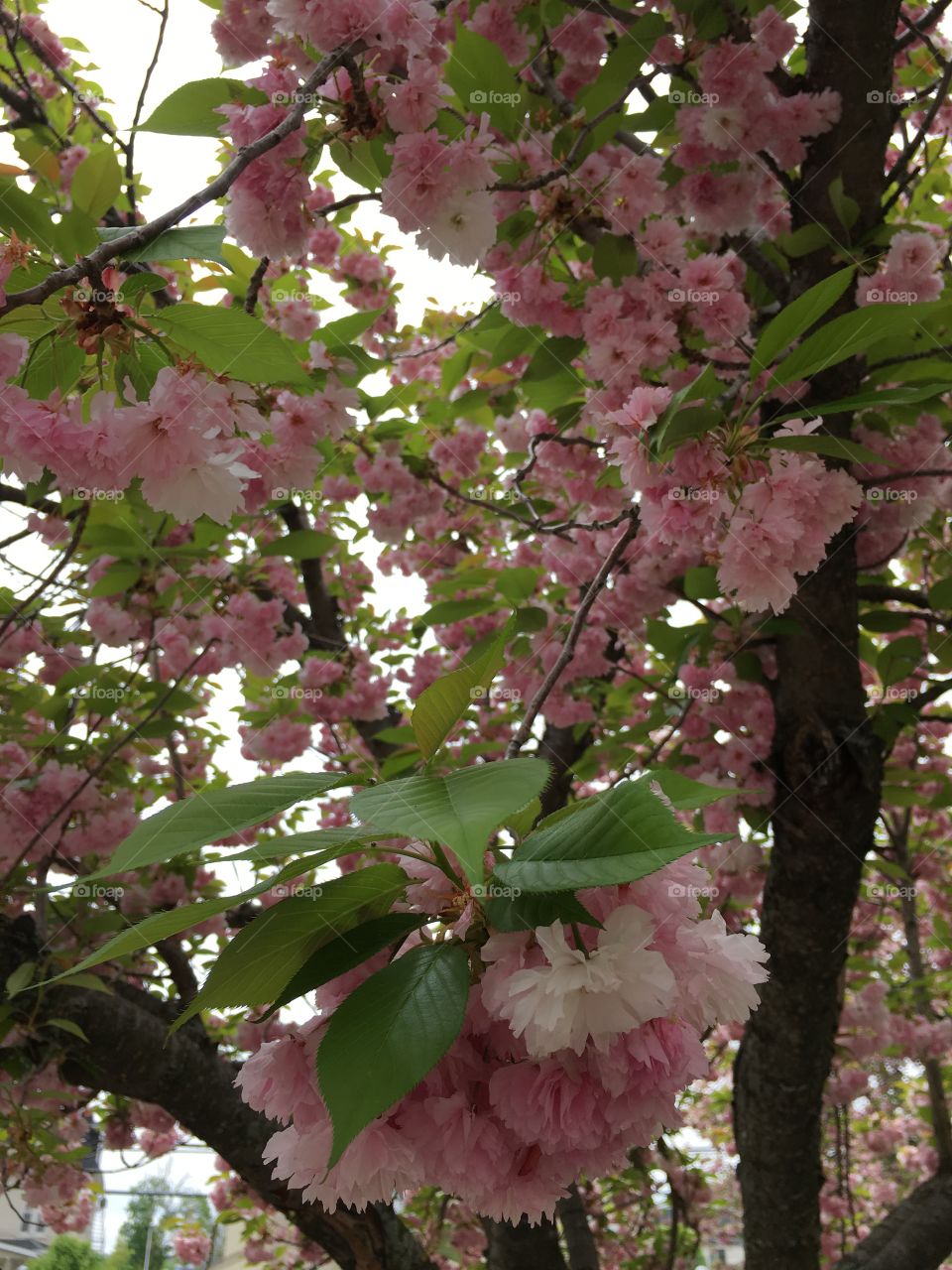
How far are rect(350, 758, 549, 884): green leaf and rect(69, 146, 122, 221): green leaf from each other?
920 mm

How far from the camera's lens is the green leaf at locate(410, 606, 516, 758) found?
0.75 m

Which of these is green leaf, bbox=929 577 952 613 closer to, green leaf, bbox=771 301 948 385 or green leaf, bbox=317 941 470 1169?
green leaf, bbox=771 301 948 385

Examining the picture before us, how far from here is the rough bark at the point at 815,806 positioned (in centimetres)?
202

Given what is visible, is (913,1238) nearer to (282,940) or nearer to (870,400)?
(870,400)

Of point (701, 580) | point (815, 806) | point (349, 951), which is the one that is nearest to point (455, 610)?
point (701, 580)

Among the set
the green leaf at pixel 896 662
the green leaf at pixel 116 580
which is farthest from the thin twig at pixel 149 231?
the green leaf at pixel 896 662

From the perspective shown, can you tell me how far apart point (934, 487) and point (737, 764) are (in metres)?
0.89

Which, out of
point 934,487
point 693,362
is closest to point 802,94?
point 693,362

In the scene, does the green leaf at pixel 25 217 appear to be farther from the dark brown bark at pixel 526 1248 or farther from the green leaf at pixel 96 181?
the dark brown bark at pixel 526 1248

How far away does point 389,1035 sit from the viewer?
1.91 ft

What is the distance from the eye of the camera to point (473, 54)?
1.58m

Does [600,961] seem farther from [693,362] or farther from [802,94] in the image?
[802,94]

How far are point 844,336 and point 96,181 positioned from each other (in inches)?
36.3

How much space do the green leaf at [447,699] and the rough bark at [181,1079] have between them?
164cm
